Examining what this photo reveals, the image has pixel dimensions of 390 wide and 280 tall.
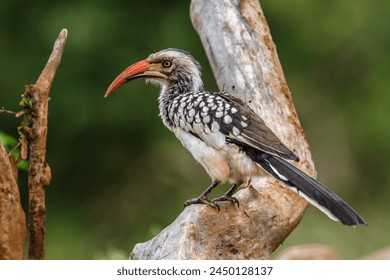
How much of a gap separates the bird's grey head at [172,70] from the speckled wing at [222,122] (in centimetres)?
22

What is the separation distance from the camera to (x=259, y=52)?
3957 mm

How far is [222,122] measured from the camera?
334 centimetres

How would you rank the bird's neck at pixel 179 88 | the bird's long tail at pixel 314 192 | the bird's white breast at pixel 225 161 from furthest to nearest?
the bird's neck at pixel 179 88, the bird's white breast at pixel 225 161, the bird's long tail at pixel 314 192

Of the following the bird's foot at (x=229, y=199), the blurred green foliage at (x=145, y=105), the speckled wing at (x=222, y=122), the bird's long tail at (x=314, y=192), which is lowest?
the bird's long tail at (x=314, y=192)

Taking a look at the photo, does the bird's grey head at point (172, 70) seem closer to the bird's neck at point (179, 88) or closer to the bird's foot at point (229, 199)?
the bird's neck at point (179, 88)

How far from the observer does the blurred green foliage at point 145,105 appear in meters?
7.14

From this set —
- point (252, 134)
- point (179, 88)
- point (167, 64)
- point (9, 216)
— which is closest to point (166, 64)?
point (167, 64)

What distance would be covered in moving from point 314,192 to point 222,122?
49 cm

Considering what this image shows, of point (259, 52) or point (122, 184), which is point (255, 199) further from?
point (122, 184)

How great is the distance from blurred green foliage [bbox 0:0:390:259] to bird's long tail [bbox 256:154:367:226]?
370 centimetres

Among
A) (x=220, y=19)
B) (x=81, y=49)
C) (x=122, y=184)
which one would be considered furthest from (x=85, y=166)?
(x=220, y=19)

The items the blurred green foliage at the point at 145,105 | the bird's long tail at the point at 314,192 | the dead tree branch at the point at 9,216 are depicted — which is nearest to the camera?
the dead tree branch at the point at 9,216

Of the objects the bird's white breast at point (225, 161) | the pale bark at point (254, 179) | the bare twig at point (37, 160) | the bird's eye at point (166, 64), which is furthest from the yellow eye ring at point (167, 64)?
the bare twig at point (37, 160)
